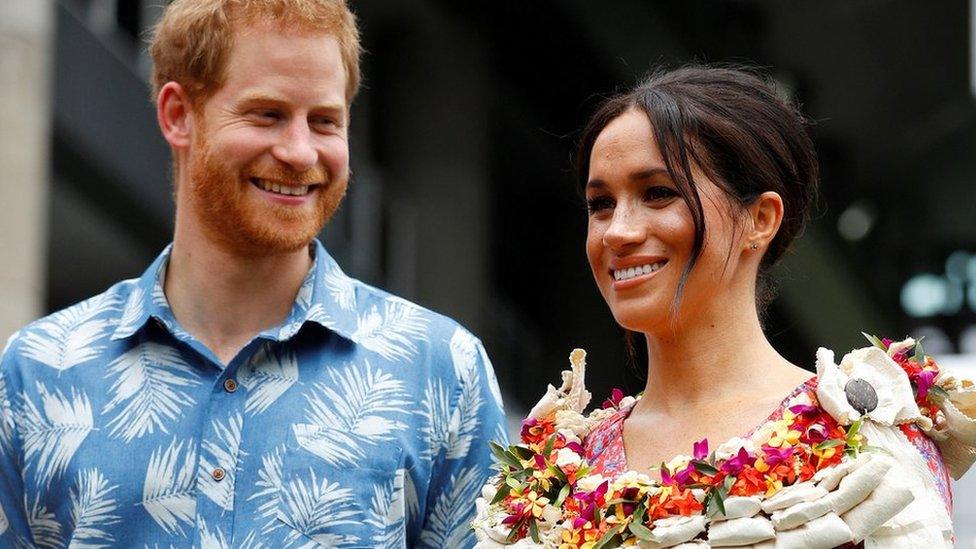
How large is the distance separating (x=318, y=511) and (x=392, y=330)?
63cm

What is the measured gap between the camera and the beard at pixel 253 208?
4.91 meters

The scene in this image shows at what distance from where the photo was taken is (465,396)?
5.05 meters

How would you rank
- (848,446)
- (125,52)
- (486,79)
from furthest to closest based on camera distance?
1. (486,79)
2. (125,52)
3. (848,446)

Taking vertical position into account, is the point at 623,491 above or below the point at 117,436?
below

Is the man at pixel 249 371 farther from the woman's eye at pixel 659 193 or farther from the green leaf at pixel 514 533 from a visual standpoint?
the woman's eye at pixel 659 193

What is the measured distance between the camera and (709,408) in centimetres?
399

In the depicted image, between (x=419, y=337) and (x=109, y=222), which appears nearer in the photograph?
(x=419, y=337)

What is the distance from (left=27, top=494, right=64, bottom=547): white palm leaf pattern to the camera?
4.82m

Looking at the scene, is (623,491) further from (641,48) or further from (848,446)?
(641,48)

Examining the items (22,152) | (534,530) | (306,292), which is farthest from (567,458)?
(22,152)

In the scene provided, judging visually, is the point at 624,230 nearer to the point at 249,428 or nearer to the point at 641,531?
the point at 641,531

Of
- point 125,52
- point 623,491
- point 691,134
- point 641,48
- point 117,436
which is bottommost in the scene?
point 623,491

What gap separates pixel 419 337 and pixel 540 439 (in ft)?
2.92

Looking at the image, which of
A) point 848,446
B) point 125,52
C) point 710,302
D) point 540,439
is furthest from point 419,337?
point 125,52
